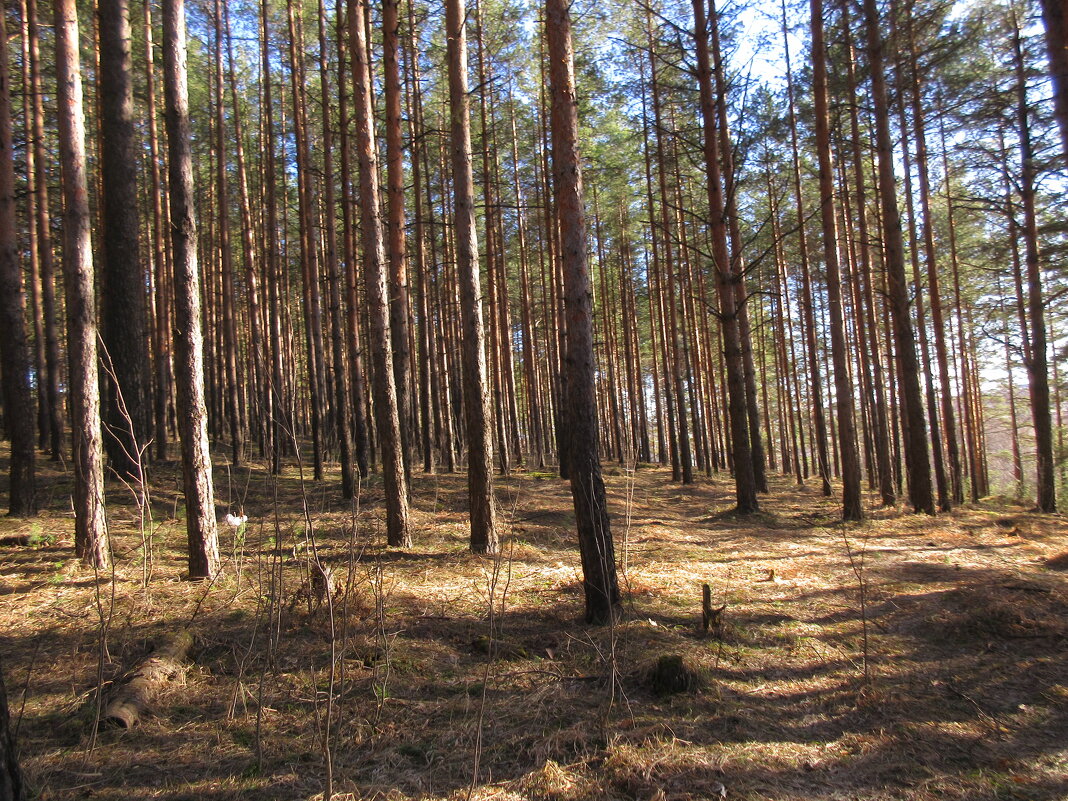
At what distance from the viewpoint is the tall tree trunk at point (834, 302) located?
9812mm

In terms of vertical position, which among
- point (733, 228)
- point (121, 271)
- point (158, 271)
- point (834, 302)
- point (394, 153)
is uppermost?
point (158, 271)

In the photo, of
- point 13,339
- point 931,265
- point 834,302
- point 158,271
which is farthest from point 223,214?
point 931,265

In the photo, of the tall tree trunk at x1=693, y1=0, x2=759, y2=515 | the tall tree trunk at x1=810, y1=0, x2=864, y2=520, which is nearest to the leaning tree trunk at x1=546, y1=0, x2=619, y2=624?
the tall tree trunk at x1=693, y1=0, x2=759, y2=515

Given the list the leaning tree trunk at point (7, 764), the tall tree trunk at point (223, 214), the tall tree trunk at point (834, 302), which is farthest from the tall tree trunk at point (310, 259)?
the leaning tree trunk at point (7, 764)

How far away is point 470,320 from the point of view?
7105mm

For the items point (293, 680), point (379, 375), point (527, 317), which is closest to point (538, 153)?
point (527, 317)

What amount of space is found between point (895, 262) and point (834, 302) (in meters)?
1.13

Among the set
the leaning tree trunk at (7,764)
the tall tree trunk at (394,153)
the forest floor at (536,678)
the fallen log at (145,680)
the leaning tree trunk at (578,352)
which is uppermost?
the tall tree trunk at (394,153)

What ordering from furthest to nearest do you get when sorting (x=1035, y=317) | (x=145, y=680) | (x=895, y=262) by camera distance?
(x=1035, y=317), (x=895, y=262), (x=145, y=680)

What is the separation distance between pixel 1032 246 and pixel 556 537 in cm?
1112

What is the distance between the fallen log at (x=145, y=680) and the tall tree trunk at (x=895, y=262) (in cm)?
1062

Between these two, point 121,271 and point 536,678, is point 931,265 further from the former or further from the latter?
point 121,271

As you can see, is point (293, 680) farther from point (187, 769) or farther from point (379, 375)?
point (379, 375)

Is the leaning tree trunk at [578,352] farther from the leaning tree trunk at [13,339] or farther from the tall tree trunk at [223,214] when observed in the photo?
the tall tree trunk at [223,214]
